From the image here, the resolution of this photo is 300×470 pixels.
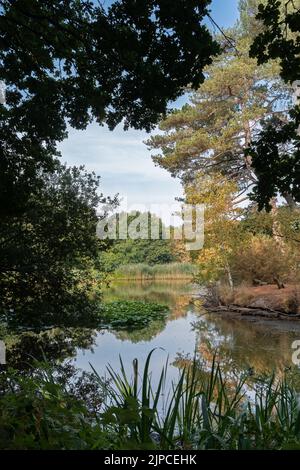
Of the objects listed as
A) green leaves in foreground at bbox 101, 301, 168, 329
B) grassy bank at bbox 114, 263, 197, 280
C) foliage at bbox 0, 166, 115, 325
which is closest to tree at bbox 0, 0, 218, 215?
foliage at bbox 0, 166, 115, 325

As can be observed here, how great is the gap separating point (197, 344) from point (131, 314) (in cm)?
506

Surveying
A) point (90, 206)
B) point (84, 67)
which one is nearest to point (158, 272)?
point (90, 206)

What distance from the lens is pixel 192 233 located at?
742 inches

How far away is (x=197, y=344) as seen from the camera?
31.1 feet

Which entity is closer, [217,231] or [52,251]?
[52,251]

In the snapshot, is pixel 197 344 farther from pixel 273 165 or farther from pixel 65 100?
pixel 273 165

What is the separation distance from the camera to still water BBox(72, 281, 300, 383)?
7.65m

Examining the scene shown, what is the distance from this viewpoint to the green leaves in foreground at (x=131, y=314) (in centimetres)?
1275

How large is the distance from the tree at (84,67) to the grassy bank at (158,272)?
24.9 m

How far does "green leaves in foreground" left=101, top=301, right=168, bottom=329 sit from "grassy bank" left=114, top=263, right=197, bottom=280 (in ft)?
48.9

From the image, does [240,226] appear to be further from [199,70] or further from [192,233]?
[199,70]

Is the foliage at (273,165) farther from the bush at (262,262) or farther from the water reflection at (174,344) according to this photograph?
the bush at (262,262)

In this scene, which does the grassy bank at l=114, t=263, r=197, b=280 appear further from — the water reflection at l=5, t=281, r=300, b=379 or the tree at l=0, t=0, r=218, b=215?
the tree at l=0, t=0, r=218, b=215
